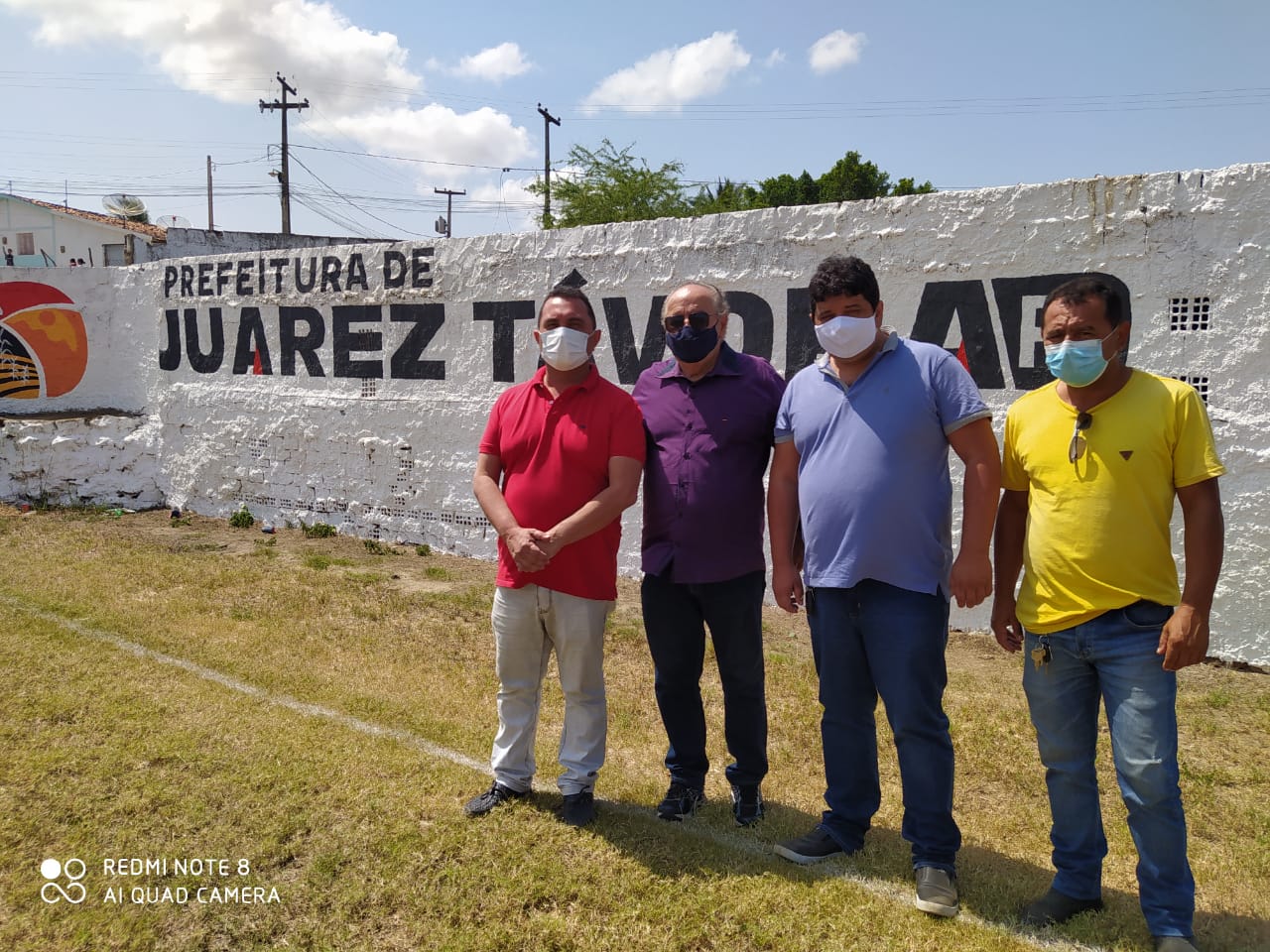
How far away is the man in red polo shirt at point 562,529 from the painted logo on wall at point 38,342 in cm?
1020

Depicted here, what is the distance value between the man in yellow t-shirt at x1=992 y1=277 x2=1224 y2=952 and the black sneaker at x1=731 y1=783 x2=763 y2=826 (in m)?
0.96

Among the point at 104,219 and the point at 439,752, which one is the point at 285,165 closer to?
the point at 104,219

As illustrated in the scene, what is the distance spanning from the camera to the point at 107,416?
34.6ft

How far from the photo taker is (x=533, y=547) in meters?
3.15

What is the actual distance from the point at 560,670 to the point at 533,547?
0.52 metres

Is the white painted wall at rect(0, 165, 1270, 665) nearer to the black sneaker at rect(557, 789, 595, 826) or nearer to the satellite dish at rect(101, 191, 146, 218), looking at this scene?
the black sneaker at rect(557, 789, 595, 826)

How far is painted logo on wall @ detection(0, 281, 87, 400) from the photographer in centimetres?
1123

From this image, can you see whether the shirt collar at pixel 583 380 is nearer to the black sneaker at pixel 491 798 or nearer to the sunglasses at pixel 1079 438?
the black sneaker at pixel 491 798

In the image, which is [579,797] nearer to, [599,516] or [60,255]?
[599,516]

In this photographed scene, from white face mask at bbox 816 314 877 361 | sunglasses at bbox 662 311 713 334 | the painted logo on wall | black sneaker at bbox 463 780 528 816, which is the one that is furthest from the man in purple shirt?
the painted logo on wall

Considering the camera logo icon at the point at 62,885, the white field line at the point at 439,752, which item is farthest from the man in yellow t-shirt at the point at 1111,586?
the camera logo icon at the point at 62,885

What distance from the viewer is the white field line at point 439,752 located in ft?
8.92

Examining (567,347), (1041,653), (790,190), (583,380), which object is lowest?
(1041,653)

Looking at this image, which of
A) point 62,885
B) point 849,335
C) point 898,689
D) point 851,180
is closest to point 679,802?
point 898,689
